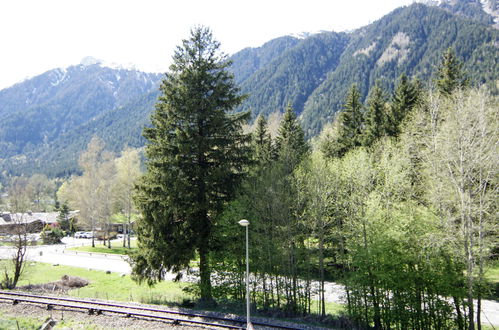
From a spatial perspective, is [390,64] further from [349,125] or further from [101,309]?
[101,309]

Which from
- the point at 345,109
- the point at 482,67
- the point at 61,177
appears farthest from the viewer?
the point at 61,177

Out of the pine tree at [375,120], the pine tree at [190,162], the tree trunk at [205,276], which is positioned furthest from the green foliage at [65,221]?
the pine tree at [375,120]

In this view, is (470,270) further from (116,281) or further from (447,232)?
(116,281)

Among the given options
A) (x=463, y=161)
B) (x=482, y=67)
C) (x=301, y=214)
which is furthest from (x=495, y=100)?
(x=482, y=67)

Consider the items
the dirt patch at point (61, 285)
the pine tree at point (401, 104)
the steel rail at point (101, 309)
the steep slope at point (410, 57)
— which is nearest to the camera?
the steel rail at point (101, 309)

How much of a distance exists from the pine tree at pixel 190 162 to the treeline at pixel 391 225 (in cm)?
139

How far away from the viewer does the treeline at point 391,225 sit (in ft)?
47.5

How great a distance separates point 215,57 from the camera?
2144 cm

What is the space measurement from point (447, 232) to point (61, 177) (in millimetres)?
209059

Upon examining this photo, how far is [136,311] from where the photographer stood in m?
17.6

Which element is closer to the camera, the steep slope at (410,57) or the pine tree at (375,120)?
the pine tree at (375,120)

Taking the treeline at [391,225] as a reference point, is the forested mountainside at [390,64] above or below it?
above

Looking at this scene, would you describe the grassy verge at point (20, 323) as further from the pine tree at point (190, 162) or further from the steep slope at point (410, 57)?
A: the steep slope at point (410, 57)

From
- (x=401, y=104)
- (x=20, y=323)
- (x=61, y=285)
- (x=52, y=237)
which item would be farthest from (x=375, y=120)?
(x=52, y=237)
